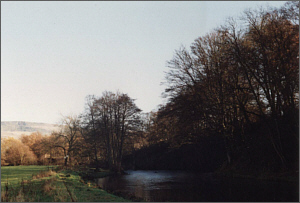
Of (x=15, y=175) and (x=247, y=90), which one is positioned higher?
(x=247, y=90)

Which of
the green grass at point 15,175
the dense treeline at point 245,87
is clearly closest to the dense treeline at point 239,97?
the dense treeline at point 245,87

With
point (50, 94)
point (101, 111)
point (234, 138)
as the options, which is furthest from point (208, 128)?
point (101, 111)

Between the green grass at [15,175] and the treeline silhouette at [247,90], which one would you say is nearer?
the treeline silhouette at [247,90]

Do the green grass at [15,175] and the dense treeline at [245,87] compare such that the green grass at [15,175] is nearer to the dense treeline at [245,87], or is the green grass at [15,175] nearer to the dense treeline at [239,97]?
the dense treeline at [239,97]

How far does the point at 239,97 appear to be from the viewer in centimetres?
1656

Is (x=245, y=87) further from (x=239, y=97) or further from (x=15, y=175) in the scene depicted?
(x=15, y=175)

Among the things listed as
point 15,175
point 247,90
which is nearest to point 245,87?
point 247,90

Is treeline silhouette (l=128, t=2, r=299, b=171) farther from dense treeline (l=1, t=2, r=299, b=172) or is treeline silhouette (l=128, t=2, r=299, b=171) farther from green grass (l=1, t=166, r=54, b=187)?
green grass (l=1, t=166, r=54, b=187)

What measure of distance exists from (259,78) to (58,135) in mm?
28388

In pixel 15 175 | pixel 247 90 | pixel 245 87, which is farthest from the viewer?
pixel 15 175

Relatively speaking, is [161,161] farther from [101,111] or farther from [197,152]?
[101,111]

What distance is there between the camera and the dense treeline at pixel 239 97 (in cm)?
1195

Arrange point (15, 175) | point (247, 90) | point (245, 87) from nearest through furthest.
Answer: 1. point (247, 90)
2. point (245, 87)
3. point (15, 175)

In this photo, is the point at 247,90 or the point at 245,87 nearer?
the point at 247,90
